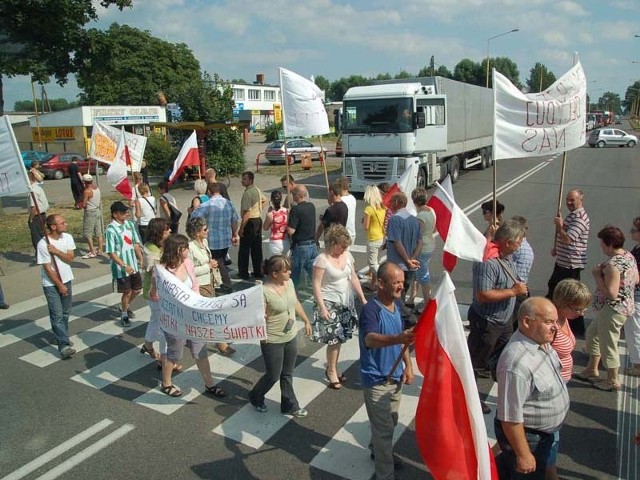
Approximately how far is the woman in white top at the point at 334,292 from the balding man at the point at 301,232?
1866 mm

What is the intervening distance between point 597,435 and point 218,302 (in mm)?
3406

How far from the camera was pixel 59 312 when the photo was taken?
20.4ft

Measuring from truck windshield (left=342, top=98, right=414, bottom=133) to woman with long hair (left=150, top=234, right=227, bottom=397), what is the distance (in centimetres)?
1287

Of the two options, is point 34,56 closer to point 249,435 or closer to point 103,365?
point 103,365

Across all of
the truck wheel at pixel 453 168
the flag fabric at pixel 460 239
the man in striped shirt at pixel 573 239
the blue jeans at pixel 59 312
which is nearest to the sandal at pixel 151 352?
the blue jeans at pixel 59 312

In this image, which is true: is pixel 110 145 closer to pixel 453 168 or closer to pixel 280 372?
pixel 280 372

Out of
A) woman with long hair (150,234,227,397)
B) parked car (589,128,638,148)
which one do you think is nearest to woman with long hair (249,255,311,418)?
woman with long hair (150,234,227,397)

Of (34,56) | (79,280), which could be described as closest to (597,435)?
(79,280)

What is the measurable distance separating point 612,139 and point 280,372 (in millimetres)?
42258

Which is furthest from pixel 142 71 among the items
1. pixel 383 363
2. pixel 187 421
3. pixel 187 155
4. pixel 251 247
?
pixel 383 363

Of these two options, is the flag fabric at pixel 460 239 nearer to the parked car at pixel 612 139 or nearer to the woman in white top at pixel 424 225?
the woman in white top at pixel 424 225

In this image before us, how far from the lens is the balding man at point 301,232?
7.08 meters

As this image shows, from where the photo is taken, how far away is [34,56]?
16359 millimetres

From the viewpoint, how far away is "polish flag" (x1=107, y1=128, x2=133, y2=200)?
32.4ft
